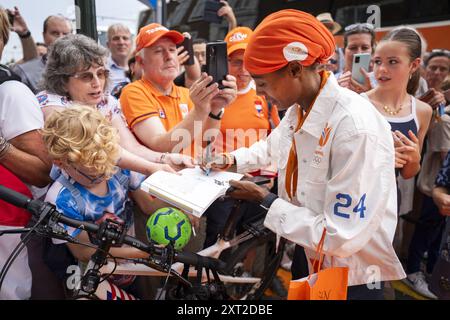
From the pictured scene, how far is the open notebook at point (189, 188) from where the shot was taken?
1.71 metres

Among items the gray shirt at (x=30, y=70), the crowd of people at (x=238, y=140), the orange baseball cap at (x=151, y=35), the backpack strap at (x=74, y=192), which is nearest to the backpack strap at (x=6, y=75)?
the crowd of people at (x=238, y=140)

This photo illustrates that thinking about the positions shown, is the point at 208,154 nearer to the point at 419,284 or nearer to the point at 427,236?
the point at 419,284

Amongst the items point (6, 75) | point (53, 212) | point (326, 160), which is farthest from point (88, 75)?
point (326, 160)

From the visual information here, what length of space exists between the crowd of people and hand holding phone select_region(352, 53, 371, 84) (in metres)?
0.04

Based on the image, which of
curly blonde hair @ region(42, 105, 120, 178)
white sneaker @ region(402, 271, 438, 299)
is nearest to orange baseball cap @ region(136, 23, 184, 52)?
curly blonde hair @ region(42, 105, 120, 178)

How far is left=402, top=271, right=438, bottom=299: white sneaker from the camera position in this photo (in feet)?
11.3

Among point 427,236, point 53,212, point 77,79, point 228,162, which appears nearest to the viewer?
A: point 53,212

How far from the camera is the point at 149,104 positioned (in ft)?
7.95

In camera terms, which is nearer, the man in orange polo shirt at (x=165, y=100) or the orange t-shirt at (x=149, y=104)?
the man in orange polo shirt at (x=165, y=100)

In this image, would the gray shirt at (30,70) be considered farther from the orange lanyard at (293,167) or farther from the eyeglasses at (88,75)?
the orange lanyard at (293,167)

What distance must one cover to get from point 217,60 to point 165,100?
544 millimetres

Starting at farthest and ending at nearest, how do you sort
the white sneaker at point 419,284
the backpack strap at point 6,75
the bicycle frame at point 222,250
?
1. the white sneaker at point 419,284
2. the bicycle frame at point 222,250
3. the backpack strap at point 6,75

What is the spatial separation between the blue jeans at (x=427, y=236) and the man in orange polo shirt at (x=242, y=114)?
6.61ft
